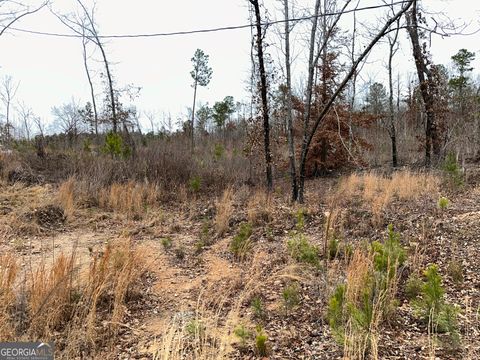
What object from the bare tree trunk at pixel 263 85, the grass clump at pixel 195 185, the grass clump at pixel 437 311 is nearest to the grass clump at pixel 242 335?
the grass clump at pixel 437 311

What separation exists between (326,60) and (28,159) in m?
10.9

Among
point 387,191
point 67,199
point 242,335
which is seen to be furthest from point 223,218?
point 242,335

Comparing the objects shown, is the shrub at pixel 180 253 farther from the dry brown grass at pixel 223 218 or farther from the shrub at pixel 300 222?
the shrub at pixel 300 222

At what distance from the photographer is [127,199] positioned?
7.79 metres

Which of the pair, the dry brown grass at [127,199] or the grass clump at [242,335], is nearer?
the grass clump at [242,335]

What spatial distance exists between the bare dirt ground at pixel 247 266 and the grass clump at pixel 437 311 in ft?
0.34

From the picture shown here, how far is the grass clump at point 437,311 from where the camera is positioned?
2465mm

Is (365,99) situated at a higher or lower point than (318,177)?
higher

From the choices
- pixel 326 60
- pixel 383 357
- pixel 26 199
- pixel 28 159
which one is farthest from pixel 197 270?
pixel 326 60

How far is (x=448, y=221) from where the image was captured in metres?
5.03

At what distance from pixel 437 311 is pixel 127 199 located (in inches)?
258

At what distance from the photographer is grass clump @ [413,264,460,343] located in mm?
2465

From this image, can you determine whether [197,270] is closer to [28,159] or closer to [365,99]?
[28,159]

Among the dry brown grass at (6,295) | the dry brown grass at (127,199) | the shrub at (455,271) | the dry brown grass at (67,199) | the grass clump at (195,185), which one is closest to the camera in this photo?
the dry brown grass at (6,295)
